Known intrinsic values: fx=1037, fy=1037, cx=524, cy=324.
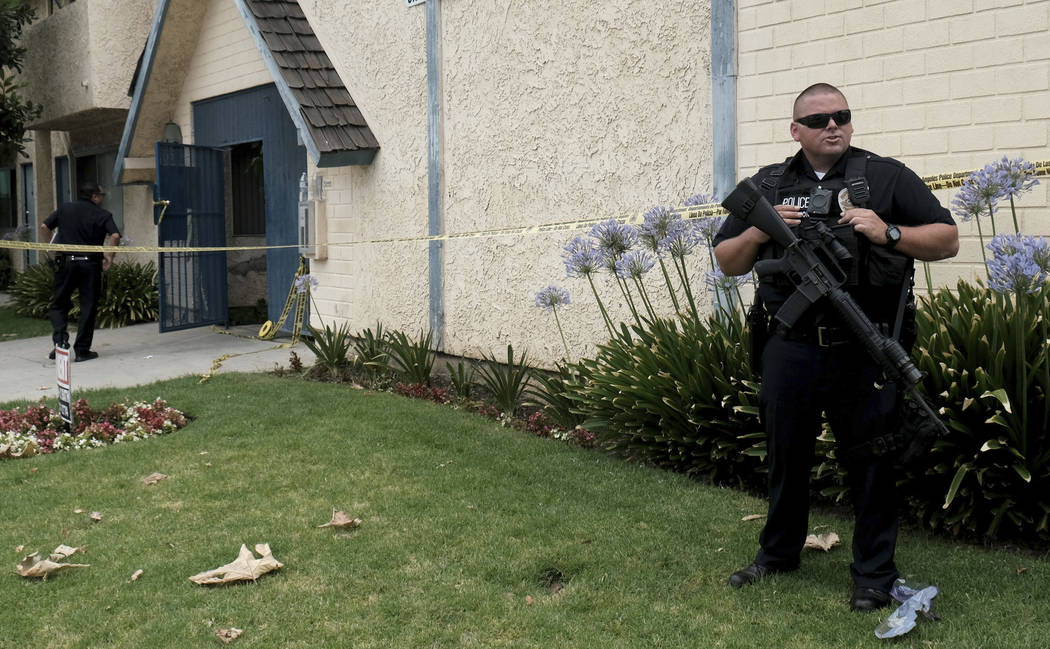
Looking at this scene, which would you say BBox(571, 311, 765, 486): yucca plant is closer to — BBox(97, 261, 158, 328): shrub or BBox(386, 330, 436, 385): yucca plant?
BBox(386, 330, 436, 385): yucca plant

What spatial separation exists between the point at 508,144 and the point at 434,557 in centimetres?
450

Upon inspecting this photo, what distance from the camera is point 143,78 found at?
492 inches

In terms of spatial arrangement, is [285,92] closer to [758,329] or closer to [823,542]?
[758,329]

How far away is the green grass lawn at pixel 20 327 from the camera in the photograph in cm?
1337

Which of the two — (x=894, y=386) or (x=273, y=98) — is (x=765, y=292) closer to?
(x=894, y=386)

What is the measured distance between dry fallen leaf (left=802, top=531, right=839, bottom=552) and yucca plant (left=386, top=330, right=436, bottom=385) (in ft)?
14.5

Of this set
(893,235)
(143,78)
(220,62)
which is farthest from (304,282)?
(893,235)

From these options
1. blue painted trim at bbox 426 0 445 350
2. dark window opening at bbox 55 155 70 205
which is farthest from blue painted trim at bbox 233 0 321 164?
dark window opening at bbox 55 155 70 205

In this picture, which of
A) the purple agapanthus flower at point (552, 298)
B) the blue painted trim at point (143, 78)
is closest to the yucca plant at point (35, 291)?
the blue painted trim at point (143, 78)

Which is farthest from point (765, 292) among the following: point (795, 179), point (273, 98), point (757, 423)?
point (273, 98)

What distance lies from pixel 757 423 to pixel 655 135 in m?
2.54

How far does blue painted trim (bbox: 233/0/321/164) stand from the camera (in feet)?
30.7

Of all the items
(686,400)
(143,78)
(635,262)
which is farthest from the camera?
(143,78)

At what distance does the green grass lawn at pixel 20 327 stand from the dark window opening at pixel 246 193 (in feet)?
9.39
